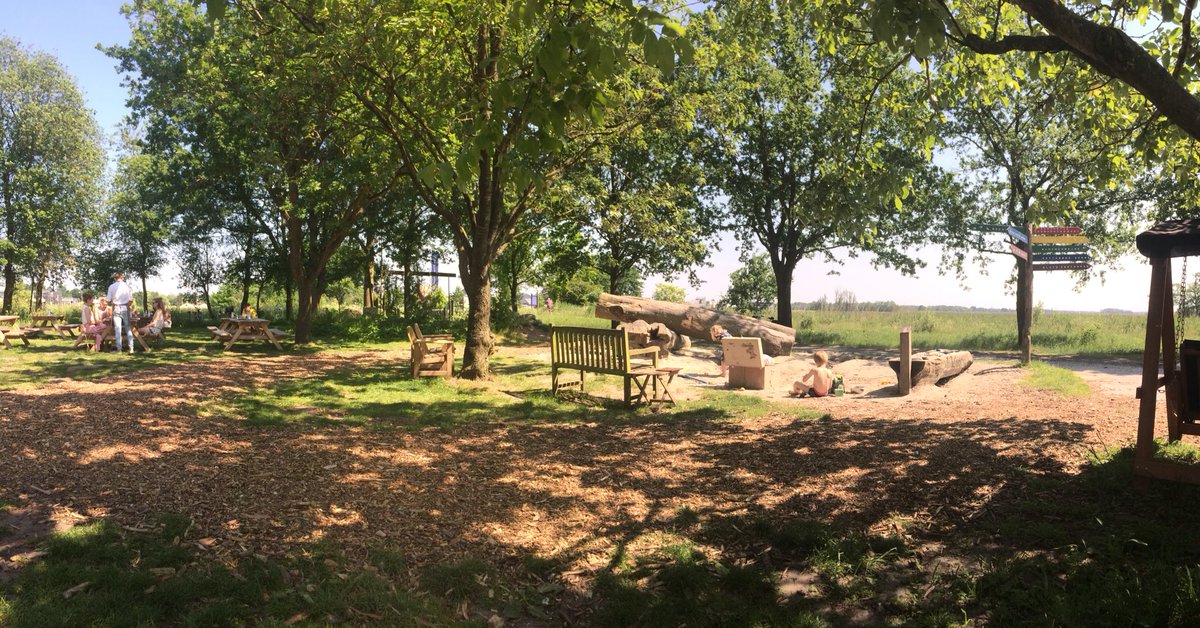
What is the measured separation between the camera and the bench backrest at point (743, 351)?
35.0ft

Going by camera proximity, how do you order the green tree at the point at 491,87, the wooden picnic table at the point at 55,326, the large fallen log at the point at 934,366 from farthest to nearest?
the wooden picnic table at the point at 55,326 < the large fallen log at the point at 934,366 < the green tree at the point at 491,87

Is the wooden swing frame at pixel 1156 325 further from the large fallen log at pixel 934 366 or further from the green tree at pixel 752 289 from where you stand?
the green tree at pixel 752 289

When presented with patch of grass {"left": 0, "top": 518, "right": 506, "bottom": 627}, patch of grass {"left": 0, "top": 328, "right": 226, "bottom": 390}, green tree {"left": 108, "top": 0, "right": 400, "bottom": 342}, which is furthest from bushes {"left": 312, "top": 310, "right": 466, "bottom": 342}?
patch of grass {"left": 0, "top": 518, "right": 506, "bottom": 627}

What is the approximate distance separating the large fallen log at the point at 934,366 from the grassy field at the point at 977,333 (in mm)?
7852

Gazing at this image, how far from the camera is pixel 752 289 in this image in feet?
98.4

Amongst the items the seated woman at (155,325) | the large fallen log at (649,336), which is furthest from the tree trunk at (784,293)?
the seated woman at (155,325)

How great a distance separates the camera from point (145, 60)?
18.8 meters

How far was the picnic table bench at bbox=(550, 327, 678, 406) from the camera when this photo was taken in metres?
8.85

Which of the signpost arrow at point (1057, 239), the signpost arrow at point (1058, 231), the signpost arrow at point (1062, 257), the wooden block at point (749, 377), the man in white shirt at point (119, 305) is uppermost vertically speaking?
the signpost arrow at point (1058, 231)

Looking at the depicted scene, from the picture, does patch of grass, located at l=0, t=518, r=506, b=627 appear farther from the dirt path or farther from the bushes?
the bushes

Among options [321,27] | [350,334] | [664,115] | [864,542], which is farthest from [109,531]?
[350,334]

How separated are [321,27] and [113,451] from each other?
685 cm

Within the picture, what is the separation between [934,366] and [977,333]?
1290 cm

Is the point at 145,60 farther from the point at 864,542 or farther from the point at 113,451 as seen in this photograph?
the point at 864,542
